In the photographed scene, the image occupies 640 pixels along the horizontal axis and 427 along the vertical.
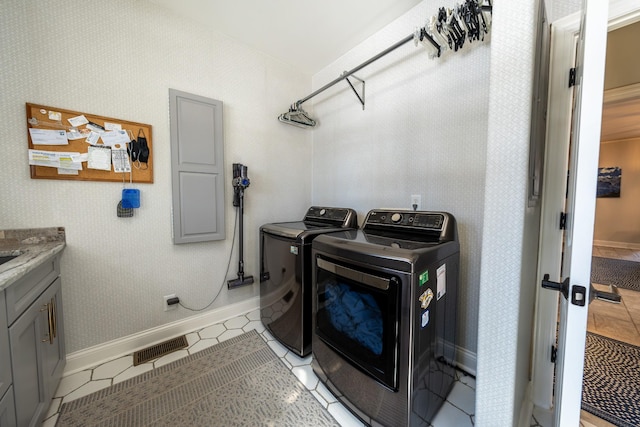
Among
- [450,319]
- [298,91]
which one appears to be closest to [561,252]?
[450,319]

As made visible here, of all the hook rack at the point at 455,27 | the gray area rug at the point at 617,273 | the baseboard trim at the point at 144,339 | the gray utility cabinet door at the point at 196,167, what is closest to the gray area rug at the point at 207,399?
the baseboard trim at the point at 144,339

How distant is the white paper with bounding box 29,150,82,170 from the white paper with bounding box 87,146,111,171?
57 millimetres

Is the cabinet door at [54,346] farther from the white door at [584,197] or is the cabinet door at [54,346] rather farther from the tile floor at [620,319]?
the tile floor at [620,319]

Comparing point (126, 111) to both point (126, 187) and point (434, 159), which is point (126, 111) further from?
point (434, 159)

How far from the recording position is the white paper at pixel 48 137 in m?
1.40

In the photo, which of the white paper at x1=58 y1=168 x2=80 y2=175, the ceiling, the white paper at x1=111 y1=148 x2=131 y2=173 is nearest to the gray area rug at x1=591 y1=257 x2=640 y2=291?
the ceiling

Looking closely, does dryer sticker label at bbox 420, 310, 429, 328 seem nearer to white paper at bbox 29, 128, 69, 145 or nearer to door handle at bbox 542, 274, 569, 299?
door handle at bbox 542, 274, 569, 299

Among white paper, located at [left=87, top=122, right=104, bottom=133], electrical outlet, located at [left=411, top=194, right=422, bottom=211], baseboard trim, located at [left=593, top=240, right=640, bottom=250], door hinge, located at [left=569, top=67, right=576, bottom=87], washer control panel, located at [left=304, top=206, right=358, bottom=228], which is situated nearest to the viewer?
door hinge, located at [left=569, top=67, right=576, bottom=87]

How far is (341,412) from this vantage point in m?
1.26

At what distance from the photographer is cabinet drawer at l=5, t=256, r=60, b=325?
0.89 meters

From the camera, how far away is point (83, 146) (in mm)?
1529

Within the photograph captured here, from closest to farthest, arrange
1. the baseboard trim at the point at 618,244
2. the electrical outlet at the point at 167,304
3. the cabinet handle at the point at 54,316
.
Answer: the cabinet handle at the point at 54,316, the electrical outlet at the point at 167,304, the baseboard trim at the point at 618,244

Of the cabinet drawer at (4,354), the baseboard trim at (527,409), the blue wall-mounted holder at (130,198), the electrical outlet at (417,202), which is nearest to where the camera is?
the cabinet drawer at (4,354)

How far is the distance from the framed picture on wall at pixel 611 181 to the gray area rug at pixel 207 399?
7986mm
